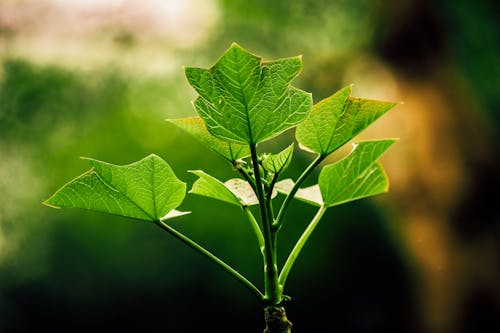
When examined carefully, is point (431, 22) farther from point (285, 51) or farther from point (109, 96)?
point (109, 96)

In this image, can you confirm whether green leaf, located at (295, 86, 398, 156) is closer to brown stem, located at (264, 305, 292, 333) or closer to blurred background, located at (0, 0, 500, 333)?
brown stem, located at (264, 305, 292, 333)

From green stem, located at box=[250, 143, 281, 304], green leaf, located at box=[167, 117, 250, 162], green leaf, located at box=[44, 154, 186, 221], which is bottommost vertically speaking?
green stem, located at box=[250, 143, 281, 304]

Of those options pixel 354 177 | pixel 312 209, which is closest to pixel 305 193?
pixel 354 177

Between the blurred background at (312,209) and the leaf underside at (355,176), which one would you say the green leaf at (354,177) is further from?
the blurred background at (312,209)

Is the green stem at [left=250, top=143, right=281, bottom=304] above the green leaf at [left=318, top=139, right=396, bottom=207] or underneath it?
underneath

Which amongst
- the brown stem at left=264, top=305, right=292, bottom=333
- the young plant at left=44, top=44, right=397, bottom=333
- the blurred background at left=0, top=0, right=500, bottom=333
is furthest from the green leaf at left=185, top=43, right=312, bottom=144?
the blurred background at left=0, top=0, right=500, bottom=333

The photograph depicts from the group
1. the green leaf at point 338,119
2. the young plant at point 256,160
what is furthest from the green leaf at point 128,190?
the green leaf at point 338,119

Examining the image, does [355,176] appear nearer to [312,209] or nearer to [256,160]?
[256,160]
